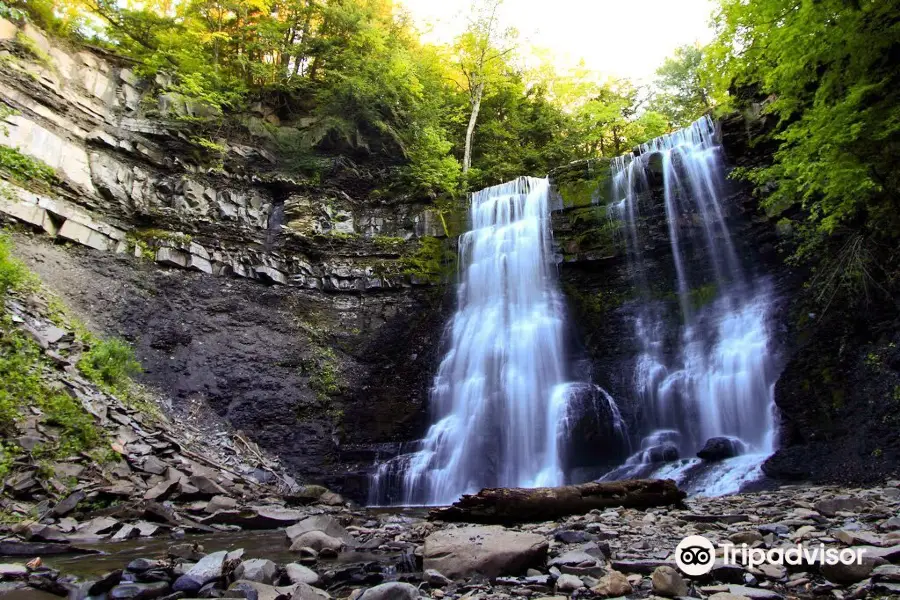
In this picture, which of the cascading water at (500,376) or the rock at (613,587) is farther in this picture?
the cascading water at (500,376)

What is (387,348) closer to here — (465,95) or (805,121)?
(805,121)

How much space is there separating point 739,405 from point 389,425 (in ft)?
31.9

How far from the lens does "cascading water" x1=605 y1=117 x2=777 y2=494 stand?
10.7 metres

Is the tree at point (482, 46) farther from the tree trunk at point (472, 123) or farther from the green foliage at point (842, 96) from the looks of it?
the green foliage at point (842, 96)

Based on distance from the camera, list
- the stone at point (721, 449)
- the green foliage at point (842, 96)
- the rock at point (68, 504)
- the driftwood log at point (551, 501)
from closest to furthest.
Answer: the driftwood log at point (551, 501) → the rock at point (68, 504) → the green foliage at point (842, 96) → the stone at point (721, 449)

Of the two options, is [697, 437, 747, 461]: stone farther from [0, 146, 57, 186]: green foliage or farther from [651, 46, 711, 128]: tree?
[651, 46, 711, 128]: tree

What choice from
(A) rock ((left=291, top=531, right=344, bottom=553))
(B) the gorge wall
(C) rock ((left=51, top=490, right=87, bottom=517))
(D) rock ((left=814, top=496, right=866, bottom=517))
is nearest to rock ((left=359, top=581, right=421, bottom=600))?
(A) rock ((left=291, top=531, right=344, bottom=553))

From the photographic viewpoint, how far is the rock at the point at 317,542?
5.18 meters

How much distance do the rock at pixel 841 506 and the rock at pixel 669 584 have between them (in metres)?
2.94

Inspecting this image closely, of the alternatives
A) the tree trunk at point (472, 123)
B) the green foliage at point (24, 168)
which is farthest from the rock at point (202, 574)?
the tree trunk at point (472, 123)

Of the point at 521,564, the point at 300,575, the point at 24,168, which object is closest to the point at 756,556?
the point at 521,564

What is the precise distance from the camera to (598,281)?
54.9 feet

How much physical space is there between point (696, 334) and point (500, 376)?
19.4 ft

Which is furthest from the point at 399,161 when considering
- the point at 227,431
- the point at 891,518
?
the point at 891,518
